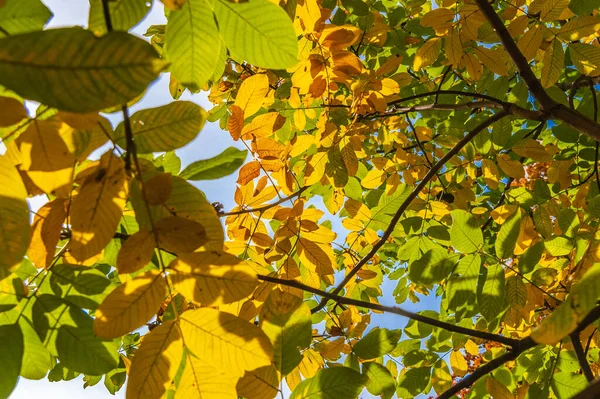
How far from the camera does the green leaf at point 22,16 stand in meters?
0.73

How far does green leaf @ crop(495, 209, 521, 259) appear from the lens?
1.39 m

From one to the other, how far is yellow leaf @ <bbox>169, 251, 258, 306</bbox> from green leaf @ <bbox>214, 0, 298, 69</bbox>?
14.5 inches

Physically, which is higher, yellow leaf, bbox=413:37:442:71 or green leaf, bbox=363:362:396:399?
yellow leaf, bbox=413:37:442:71

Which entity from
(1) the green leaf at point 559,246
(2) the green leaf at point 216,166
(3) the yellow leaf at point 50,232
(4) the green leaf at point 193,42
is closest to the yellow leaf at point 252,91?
(2) the green leaf at point 216,166

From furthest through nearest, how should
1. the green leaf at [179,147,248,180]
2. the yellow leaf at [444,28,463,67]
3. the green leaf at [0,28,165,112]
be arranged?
the yellow leaf at [444,28,463,67] < the green leaf at [179,147,248,180] < the green leaf at [0,28,165,112]

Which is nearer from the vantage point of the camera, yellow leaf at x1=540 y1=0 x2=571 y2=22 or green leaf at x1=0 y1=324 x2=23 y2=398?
green leaf at x1=0 y1=324 x2=23 y2=398

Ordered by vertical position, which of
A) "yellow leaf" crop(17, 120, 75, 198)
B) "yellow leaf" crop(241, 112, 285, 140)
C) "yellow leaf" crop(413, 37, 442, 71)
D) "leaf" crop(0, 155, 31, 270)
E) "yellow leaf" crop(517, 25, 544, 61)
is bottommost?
"leaf" crop(0, 155, 31, 270)

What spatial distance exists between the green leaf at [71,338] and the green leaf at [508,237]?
1.15 metres

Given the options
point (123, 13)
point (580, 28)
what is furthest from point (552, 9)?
point (123, 13)

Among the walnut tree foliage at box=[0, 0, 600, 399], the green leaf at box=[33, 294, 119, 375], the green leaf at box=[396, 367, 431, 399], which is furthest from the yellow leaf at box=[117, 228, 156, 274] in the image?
the green leaf at box=[396, 367, 431, 399]

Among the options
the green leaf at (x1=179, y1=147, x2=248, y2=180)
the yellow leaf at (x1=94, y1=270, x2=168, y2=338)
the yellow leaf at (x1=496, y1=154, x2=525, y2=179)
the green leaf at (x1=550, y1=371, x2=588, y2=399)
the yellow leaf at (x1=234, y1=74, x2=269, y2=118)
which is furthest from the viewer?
the yellow leaf at (x1=496, y1=154, x2=525, y2=179)

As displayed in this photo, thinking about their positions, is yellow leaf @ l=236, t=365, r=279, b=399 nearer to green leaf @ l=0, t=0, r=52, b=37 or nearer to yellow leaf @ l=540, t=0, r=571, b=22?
green leaf @ l=0, t=0, r=52, b=37

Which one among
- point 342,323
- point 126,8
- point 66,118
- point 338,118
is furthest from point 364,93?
point 66,118

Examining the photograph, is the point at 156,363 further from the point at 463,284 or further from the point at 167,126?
the point at 463,284
